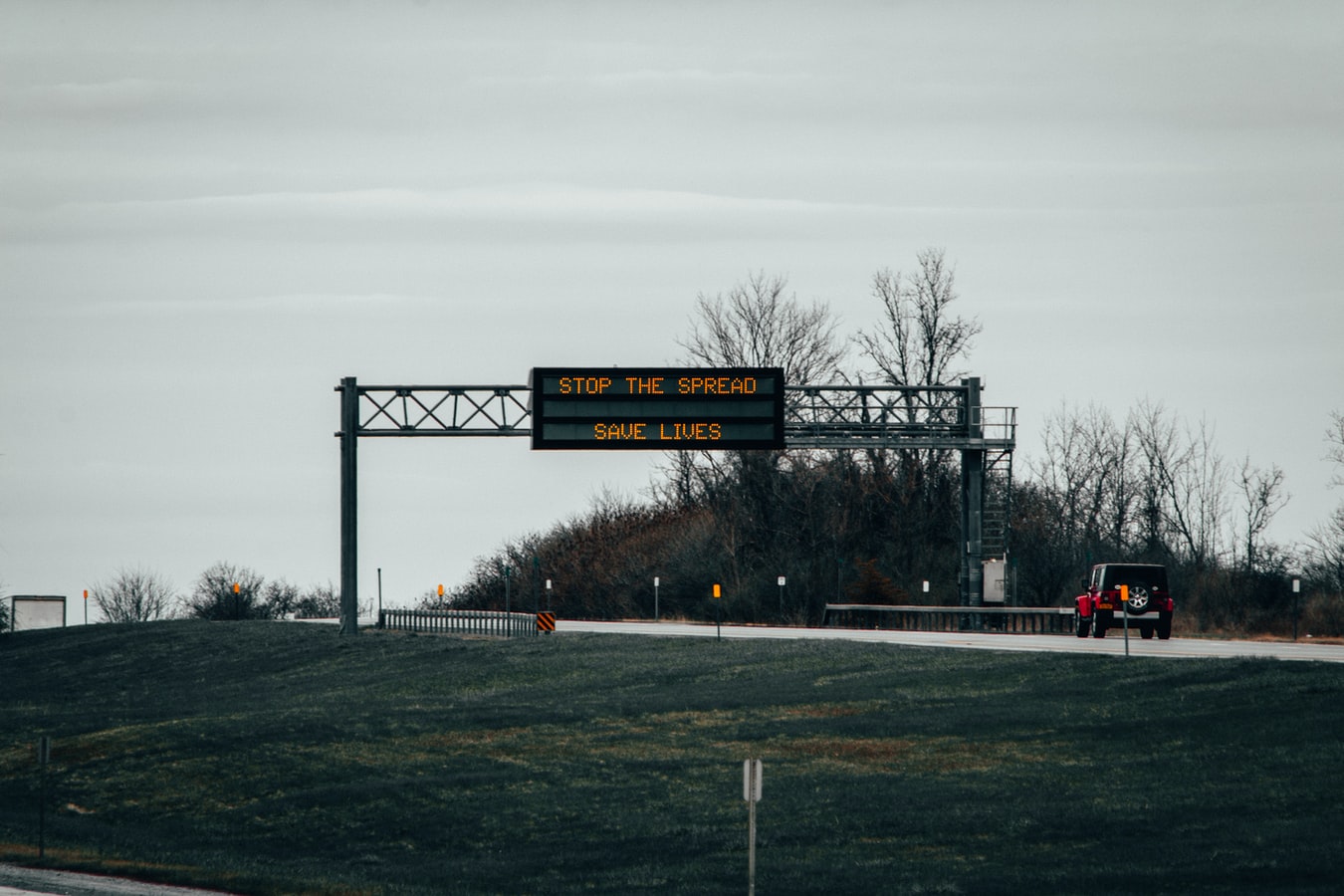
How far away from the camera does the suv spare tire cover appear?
43.6m

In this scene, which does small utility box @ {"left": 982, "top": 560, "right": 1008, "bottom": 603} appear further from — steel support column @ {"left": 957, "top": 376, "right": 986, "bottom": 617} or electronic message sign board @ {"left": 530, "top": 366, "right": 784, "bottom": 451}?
electronic message sign board @ {"left": 530, "top": 366, "right": 784, "bottom": 451}

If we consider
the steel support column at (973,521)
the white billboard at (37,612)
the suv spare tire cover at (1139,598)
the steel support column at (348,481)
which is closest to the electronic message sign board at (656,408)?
the steel support column at (348,481)

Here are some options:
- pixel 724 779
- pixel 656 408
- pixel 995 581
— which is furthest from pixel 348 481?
pixel 724 779

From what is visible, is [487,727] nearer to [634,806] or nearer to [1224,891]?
[634,806]

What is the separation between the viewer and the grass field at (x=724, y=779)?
2273 centimetres

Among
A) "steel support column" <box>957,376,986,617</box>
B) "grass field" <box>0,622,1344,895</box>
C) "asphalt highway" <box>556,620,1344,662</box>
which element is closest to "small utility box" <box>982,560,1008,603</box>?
"steel support column" <box>957,376,986,617</box>

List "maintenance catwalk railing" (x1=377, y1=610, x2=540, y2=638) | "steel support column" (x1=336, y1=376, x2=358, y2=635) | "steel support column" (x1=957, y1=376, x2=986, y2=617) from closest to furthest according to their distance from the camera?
"steel support column" (x1=336, y1=376, x2=358, y2=635) < "steel support column" (x1=957, y1=376, x2=986, y2=617) < "maintenance catwalk railing" (x1=377, y1=610, x2=540, y2=638)

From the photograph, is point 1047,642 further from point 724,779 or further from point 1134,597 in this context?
point 724,779

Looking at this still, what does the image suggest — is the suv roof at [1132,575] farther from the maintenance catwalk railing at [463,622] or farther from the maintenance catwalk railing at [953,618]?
the maintenance catwalk railing at [463,622]

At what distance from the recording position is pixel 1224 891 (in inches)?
770

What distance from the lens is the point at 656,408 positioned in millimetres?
48125

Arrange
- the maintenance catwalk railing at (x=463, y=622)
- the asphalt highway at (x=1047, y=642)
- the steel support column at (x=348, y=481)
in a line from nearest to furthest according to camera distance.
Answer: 1. the asphalt highway at (x=1047, y=642)
2. the steel support column at (x=348, y=481)
3. the maintenance catwalk railing at (x=463, y=622)

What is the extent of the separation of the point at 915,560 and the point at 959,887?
167 feet

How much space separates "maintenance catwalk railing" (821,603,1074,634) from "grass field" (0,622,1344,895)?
11.5 metres
